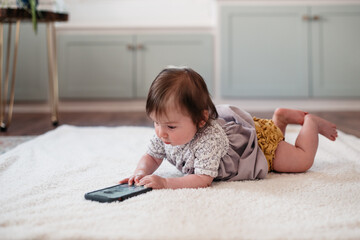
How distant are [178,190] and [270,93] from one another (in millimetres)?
2275

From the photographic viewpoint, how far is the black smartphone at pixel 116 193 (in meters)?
0.76

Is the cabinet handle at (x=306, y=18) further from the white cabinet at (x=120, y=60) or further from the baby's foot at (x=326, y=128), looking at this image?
the baby's foot at (x=326, y=128)

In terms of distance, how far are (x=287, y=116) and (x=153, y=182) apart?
0.50 meters

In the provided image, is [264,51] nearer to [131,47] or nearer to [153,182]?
[131,47]

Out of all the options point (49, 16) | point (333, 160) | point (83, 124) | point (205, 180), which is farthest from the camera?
point (83, 124)

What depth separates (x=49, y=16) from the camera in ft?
6.62

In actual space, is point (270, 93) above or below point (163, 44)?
below

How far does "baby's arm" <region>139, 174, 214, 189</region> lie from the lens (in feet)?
2.74

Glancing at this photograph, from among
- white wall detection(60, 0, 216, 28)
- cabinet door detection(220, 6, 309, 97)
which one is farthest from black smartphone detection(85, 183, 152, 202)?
white wall detection(60, 0, 216, 28)

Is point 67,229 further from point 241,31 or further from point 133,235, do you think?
point 241,31

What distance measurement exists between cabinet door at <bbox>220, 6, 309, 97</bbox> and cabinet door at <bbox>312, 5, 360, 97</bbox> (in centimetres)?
9

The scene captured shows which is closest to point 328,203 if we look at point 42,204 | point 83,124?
point 42,204

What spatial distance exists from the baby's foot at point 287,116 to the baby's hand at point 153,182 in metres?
0.47

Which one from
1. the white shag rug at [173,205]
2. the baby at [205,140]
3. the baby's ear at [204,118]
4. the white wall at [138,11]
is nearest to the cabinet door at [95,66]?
the white wall at [138,11]
